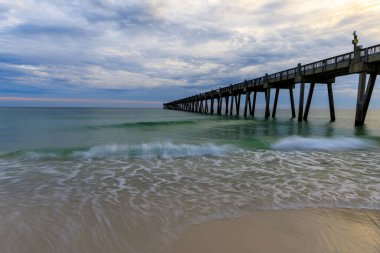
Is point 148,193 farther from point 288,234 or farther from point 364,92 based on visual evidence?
point 364,92

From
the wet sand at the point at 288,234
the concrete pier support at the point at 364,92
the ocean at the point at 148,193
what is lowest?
the ocean at the point at 148,193

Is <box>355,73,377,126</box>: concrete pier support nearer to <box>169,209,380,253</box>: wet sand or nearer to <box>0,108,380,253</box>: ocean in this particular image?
<box>0,108,380,253</box>: ocean

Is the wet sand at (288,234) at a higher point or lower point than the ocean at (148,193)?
higher

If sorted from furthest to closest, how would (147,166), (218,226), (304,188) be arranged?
(147,166) < (304,188) < (218,226)

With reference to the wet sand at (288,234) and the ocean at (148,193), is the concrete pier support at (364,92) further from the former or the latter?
the wet sand at (288,234)

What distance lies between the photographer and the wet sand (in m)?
2.75

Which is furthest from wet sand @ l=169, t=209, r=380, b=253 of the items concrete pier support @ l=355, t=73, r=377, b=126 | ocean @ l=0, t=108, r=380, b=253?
concrete pier support @ l=355, t=73, r=377, b=126

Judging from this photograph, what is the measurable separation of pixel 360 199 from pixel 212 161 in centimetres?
409

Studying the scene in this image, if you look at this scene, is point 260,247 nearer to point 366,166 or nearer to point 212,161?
point 212,161

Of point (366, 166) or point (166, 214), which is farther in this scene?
point (366, 166)

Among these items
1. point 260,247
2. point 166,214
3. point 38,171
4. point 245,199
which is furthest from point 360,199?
point 38,171

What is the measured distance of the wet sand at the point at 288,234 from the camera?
275 cm

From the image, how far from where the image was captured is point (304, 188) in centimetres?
506

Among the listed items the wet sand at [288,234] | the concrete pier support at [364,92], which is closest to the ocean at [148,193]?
the wet sand at [288,234]
